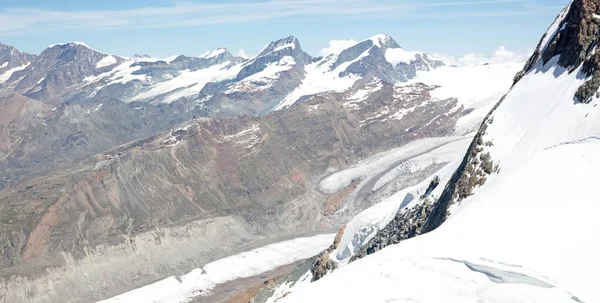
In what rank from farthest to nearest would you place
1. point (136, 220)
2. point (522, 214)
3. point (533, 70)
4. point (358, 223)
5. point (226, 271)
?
point (136, 220)
point (226, 271)
point (358, 223)
point (533, 70)
point (522, 214)

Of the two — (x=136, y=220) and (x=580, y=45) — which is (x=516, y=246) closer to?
(x=580, y=45)

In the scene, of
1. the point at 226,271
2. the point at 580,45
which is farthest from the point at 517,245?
the point at 226,271

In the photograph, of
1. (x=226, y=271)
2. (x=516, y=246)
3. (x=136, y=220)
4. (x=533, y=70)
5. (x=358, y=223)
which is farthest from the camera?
(x=136, y=220)

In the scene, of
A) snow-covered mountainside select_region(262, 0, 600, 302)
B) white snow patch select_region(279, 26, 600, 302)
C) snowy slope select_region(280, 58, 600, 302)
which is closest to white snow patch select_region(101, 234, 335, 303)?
snow-covered mountainside select_region(262, 0, 600, 302)

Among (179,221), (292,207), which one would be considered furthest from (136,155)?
(292,207)

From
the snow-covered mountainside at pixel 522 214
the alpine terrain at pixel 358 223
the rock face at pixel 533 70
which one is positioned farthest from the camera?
the rock face at pixel 533 70

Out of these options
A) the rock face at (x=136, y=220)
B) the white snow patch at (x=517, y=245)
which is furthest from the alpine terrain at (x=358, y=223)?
the rock face at (x=136, y=220)

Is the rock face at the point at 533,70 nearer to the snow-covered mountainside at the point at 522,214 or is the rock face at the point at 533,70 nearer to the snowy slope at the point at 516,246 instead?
the snow-covered mountainside at the point at 522,214

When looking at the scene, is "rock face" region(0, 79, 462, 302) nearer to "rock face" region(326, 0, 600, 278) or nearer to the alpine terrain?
the alpine terrain

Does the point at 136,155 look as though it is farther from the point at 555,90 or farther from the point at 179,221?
the point at 555,90
